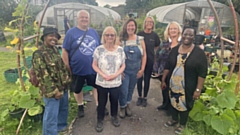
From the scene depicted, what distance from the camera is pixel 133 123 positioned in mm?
3176

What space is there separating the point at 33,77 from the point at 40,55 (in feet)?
0.98

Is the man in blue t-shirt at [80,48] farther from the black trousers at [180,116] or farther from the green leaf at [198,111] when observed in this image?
the green leaf at [198,111]

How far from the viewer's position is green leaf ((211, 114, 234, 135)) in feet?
8.32

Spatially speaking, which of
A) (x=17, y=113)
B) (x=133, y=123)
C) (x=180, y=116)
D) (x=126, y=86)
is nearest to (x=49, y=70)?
(x=17, y=113)

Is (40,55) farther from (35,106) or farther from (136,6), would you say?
(136,6)

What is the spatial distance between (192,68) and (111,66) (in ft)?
3.38

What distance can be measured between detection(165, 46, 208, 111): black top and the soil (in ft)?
2.19

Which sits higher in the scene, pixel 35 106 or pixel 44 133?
pixel 35 106

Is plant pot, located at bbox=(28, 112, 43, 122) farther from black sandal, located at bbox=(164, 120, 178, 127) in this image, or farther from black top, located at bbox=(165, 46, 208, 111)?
black top, located at bbox=(165, 46, 208, 111)

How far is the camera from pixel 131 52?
2.96 meters

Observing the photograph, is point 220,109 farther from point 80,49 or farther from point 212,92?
point 80,49

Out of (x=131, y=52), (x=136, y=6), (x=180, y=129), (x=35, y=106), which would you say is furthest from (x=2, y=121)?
(x=136, y=6)

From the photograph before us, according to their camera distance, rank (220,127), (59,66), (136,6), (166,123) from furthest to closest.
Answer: (136,6)
(166,123)
(220,127)
(59,66)

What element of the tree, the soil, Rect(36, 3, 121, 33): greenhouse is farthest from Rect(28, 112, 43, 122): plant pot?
the tree
